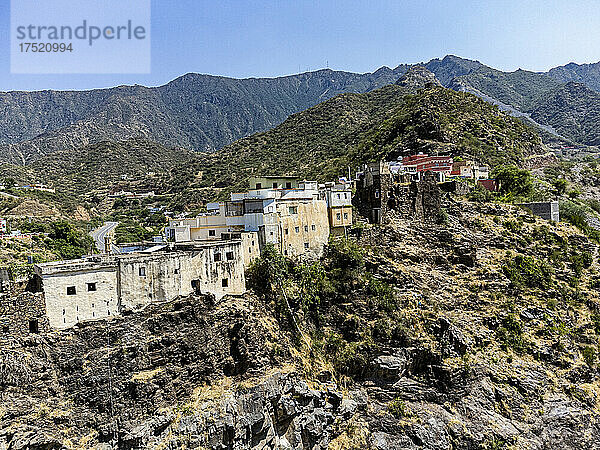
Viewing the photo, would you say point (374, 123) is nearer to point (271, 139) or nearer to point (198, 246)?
point (271, 139)

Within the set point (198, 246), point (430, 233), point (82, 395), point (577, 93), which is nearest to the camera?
point (82, 395)

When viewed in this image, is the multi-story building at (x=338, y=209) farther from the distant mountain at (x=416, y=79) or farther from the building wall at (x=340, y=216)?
the distant mountain at (x=416, y=79)

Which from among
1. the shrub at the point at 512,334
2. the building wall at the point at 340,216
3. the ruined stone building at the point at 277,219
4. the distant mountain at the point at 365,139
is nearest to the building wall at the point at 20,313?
the ruined stone building at the point at 277,219

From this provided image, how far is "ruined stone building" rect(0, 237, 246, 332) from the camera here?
1956 centimetres

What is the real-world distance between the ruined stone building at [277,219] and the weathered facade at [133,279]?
86.3 inches

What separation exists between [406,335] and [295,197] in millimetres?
11337

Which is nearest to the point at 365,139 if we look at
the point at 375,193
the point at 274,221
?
the point at 375,193

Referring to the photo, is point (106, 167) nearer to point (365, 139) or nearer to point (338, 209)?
point (365, 139)

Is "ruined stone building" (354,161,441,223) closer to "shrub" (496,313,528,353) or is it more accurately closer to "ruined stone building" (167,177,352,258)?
"ruined stone building" (167,177,352,258)

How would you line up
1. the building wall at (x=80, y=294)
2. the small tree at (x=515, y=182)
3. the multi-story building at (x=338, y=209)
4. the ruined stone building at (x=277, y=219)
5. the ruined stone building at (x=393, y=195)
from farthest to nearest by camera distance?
the small tree at (x=515, y=182), the ruined stone building at (x=393, y=195), the multi-story building at (x=338, y=209), the ruined stone building at (x=277, y=219), the building wall at (x=80, y=294)

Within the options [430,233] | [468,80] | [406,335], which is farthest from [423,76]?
[406,335]

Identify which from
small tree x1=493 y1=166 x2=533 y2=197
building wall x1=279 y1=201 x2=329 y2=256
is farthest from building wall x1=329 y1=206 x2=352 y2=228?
small tree x1=493 y1=166 x2=533 y2=197

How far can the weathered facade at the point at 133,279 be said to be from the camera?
2025 cm

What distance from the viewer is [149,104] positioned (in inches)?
7717
